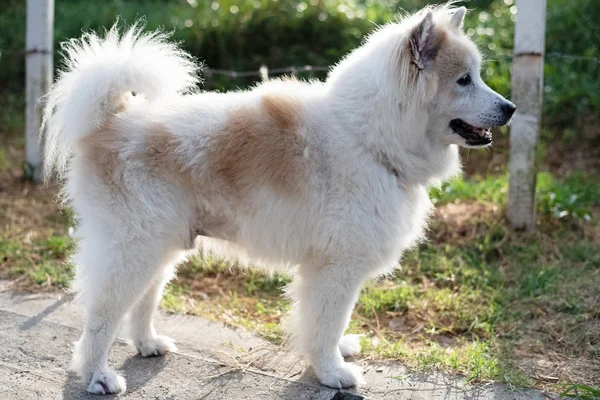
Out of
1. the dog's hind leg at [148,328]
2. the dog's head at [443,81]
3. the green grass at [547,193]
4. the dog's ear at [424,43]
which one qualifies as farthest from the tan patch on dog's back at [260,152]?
the green grass at [547,193]

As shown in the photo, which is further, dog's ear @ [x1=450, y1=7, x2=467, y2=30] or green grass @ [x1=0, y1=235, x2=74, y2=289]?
green grass @ [x1=0, y1=235, x2=74, y2=289]

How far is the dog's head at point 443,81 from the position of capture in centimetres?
343

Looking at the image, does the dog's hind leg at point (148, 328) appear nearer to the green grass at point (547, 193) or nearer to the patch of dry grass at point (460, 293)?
the patch of dry grass at point (460, 293)

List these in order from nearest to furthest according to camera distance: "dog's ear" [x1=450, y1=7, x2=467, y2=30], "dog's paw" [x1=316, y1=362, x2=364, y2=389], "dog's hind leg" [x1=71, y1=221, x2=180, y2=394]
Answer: "dog's hind leg" [x1=71, y1=221, x2=180, y2=394] < "dog's paw" [x1=316, y1=362, x2=364, y2=389] < "dog's ear" [x1=450, y1=7, x2=467, y2=30]

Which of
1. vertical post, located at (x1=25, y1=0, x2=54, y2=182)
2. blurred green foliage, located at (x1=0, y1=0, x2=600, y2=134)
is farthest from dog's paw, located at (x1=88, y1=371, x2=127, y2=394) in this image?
blurred green foliage, located at (x1=0, y1=0, x2=600, y2=134)

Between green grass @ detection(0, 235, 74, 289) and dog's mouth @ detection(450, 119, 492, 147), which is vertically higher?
dog's mouth @ detection(450, 119, 492, 147)

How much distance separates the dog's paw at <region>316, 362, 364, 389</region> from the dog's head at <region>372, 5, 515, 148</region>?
1242mm

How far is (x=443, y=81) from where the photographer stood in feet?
11.7

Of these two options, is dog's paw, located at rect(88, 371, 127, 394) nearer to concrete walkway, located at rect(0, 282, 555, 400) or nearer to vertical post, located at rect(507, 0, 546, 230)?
concrete walkway, located at rect(0, 282, 555, 400)

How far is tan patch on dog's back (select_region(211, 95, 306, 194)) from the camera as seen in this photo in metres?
3.43

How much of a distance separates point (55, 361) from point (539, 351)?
2636 mm

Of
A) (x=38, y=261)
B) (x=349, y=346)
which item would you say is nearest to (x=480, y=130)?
(x=349, y=346)

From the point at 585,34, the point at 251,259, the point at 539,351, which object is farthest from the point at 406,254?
the point at 585,34

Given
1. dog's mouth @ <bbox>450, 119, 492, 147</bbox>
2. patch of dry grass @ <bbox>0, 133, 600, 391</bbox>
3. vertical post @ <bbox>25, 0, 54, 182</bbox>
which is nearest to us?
dog's mouth @ <bbox>450, 119, 492, 147</bbox>
